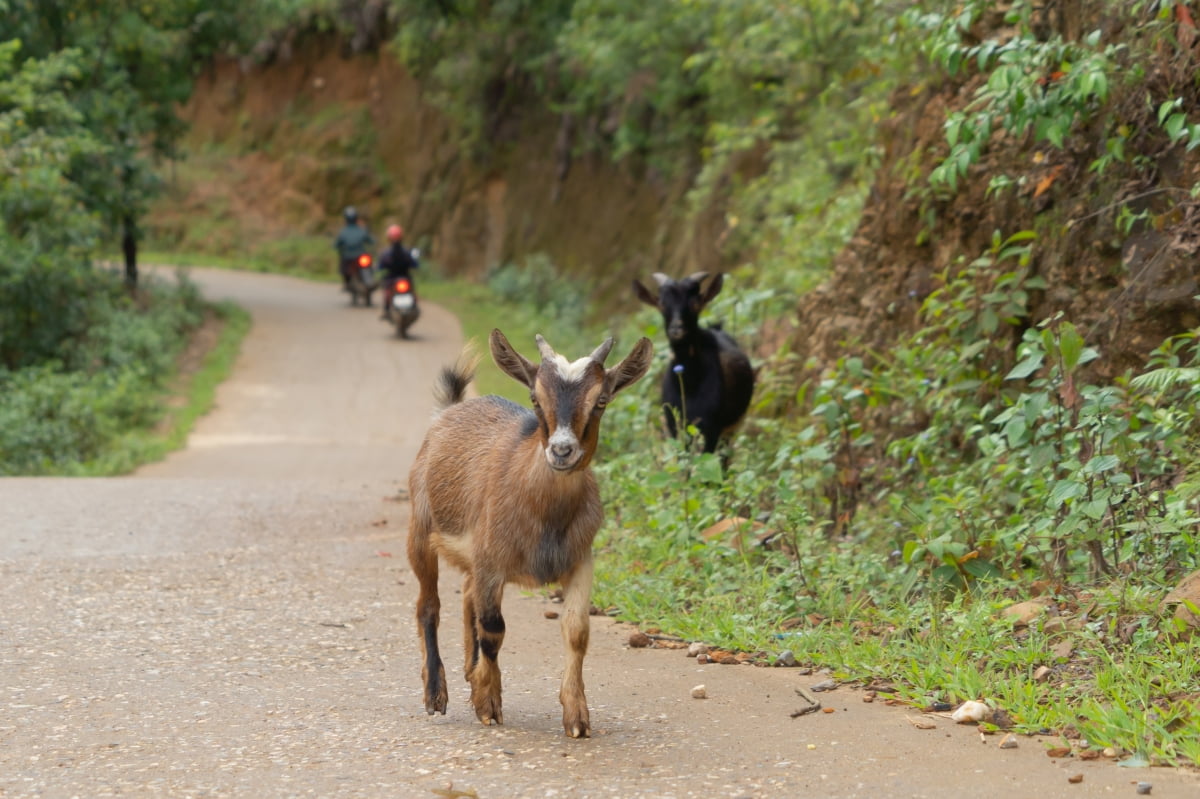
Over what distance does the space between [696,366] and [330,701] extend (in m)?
5.32

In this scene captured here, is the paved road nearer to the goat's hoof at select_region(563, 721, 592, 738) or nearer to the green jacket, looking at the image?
the goat's hoof at select_region(563, 721, 592, 738)

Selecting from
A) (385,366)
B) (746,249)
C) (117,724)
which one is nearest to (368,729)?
(117,724)

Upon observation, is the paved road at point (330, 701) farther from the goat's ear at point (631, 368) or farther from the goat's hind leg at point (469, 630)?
the goat's ear at point (631, 368)

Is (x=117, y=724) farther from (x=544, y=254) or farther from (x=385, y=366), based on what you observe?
(x=544, y=254)

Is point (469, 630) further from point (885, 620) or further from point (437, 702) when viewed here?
point (885, 620)

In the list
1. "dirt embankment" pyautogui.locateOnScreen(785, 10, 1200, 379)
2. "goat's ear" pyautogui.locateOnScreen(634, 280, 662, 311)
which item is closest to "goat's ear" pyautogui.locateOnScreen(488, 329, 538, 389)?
"dirt embankment" pyautogui.locateOnScreen(785, 10, 1200, 379)

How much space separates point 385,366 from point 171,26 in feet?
25.6

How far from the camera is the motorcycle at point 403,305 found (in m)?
25.2

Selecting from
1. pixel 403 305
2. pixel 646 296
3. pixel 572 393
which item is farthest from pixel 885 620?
pixel 403 305

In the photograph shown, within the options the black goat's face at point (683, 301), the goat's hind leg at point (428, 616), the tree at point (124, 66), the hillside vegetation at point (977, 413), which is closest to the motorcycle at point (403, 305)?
the tree at point (124, 66)

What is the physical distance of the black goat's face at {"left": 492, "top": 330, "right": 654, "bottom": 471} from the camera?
188 inches

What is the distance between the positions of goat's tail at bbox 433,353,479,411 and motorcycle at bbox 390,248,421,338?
18891 millimetres

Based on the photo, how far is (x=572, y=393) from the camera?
4867mm

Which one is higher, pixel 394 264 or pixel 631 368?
pixel 631 368
